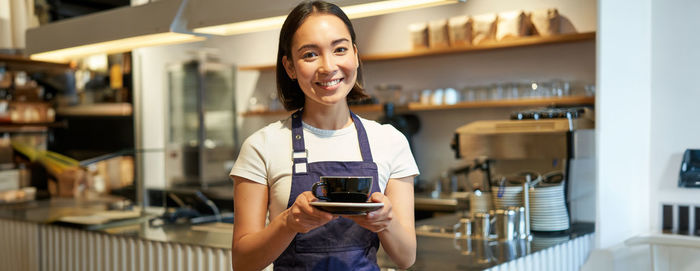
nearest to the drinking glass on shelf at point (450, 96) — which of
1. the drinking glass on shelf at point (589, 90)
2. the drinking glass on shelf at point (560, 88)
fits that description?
the drinking glass on shelf at point (560, 88)

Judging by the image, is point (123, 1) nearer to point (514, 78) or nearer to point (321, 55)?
point (514, 78)

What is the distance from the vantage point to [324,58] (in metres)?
1.32

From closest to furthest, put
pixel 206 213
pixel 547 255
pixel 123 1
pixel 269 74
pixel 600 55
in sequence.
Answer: pixel 547 255
pixel 600 55
pixel 206 213
pixel 269 74
pixel 123 1

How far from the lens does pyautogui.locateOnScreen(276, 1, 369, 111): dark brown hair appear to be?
1.35 metres

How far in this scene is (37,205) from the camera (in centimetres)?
411

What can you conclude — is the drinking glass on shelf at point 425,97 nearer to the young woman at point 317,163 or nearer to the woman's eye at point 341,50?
the young woman at point 317,163

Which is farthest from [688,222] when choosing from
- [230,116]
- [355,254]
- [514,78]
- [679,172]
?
[230,116]

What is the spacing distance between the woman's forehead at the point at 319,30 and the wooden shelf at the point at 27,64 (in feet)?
14.3

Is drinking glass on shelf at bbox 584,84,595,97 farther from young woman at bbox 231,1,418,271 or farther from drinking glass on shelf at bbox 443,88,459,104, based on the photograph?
young woman at bbox 231,1,418,271

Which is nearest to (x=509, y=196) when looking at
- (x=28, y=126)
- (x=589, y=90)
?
(x=589, y=90)

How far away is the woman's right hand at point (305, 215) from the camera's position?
1.16 metres

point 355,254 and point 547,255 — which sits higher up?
point 355,254

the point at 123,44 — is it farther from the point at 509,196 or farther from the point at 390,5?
the point at 509,196

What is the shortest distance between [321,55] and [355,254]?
1.45 ft
